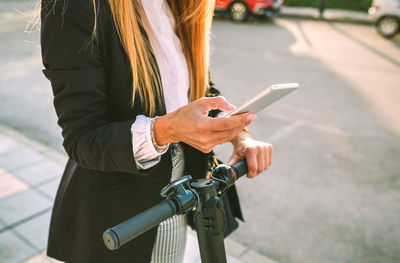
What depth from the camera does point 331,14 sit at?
13.8m

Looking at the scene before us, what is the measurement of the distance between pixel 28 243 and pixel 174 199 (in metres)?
2.41

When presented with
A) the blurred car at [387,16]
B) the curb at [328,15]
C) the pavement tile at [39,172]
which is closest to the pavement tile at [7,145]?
the pavement tile at [39,172]

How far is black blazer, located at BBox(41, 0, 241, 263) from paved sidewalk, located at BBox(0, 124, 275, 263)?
59.7 inches

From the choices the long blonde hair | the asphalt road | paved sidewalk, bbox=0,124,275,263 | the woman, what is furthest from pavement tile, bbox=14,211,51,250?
the long blonde hair

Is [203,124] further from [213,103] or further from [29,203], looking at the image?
[29,203]

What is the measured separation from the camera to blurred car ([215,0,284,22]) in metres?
12.5

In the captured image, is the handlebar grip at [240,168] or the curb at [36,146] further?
the curb at [36,146]

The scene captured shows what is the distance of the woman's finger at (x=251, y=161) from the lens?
129cm

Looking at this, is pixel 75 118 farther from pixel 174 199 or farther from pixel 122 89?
pixel 174 199

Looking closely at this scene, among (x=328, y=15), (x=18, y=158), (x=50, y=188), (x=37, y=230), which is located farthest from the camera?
(x=328, y=15)

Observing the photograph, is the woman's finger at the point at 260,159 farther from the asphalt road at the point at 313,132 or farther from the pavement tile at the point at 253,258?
the pavement tile at the point at 253,258

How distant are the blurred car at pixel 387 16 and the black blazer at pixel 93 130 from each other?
10.7 metres

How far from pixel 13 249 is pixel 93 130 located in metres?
2.22

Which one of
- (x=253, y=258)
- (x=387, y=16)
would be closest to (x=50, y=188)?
(x=253, y=258)
